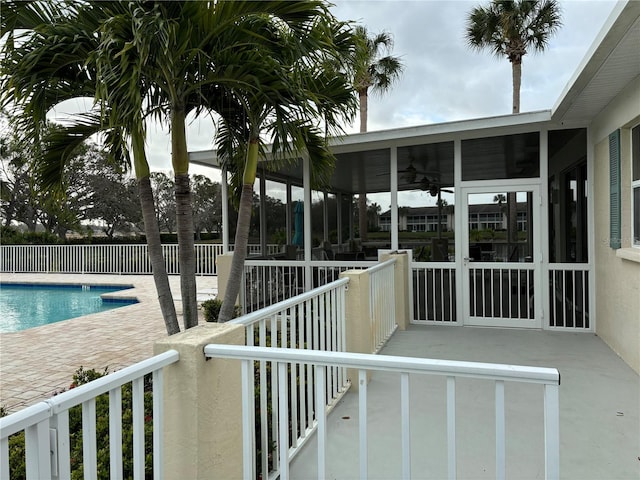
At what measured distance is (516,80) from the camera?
51.0 ft

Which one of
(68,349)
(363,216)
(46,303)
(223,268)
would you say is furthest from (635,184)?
(46,303)

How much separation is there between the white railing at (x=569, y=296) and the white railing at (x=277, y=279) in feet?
9.81

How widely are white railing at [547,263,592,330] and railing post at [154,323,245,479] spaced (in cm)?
544

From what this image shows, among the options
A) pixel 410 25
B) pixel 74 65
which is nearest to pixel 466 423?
pixel 74 65

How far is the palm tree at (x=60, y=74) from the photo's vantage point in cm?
315

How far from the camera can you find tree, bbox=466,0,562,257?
13.7 meters

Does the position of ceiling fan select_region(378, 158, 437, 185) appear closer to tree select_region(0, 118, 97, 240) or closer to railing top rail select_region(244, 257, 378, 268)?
railing top rail select_region(244, 257, 378, 268)

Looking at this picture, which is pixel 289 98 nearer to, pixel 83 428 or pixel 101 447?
pixel 101 447

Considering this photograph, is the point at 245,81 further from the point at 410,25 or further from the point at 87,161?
the point at 87,161

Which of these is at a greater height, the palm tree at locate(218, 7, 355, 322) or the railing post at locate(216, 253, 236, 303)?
the palm tree at locate(218, 7, 355, 322)

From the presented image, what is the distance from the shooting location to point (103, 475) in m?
2.44

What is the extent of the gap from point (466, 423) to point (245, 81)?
9.90 feet

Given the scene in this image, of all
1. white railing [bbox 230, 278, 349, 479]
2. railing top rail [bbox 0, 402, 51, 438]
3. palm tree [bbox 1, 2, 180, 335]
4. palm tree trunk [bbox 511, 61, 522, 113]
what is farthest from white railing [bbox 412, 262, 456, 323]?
palm tree trunk [bbox 511, 61, 522, 113]

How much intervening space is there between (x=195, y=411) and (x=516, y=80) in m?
16.8
